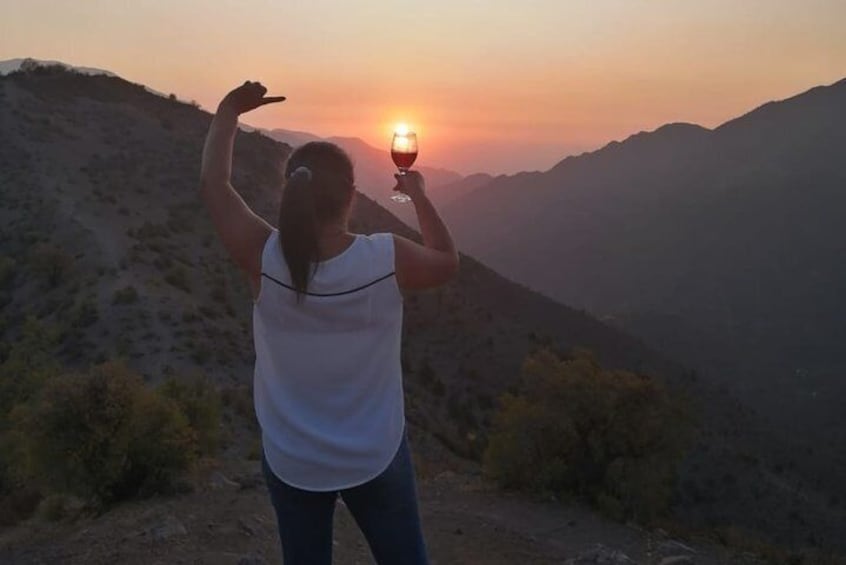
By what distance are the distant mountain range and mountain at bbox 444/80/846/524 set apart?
9.3 inches

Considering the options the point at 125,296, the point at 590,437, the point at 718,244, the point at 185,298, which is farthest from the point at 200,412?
the point at 718,244

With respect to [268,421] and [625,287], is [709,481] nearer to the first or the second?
[268,421]

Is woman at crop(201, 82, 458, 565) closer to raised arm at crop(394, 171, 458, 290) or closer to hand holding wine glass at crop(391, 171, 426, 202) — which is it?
raised arm at crop(394, 171, 458, 290)

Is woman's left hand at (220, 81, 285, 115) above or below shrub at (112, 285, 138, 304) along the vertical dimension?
above

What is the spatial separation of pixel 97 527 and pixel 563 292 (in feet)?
319

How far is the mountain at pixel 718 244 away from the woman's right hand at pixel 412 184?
32.6 m

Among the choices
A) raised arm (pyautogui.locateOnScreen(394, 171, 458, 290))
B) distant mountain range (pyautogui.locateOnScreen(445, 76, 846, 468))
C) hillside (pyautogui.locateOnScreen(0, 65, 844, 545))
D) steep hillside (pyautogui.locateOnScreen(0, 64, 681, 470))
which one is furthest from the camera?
distant mountain range (pyautogui.locateOnScreen(445, 76, 846, 468))

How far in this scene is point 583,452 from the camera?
418 inches

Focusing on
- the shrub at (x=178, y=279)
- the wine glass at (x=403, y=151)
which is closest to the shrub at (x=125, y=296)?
the shrub at (x=178, y=279)

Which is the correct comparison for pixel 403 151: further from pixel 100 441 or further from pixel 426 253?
pixel 100 441

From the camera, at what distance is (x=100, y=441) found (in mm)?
Answer: 8211

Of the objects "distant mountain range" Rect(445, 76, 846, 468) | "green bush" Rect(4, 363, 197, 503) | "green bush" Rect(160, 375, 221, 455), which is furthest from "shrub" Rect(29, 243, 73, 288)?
"distant mountain range" Rect(445, 76, 846, 468)

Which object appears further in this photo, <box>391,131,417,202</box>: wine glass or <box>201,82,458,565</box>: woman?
<box>391,131,417,202</box>: wine glass

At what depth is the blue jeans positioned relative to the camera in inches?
107
